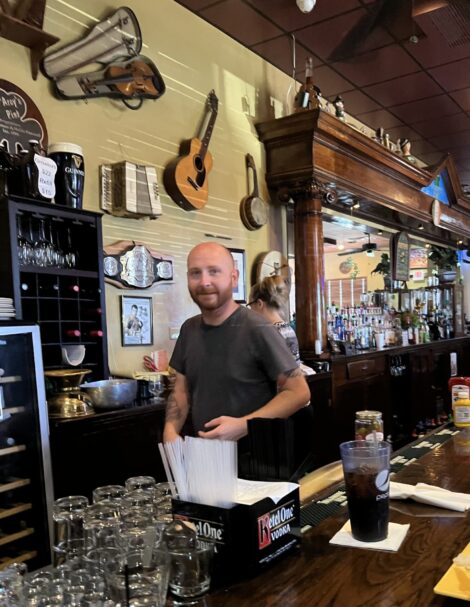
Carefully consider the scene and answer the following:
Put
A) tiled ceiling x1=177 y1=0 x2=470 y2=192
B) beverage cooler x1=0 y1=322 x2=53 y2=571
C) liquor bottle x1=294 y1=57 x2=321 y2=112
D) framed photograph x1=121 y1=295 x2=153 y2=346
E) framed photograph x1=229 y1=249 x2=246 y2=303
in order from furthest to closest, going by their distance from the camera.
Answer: liquor bottle x1=294 y1=57 x2=321 y2=112 < framed photograph x1=229 y1=249 x2=246 y2=303 < tiled ceiling x1=177 y1=0 x2=470 y2=192 < framed photograph x1=121 y1=295 x2=153 y2=346 < beverage cooler x1=0 y1=322 x2=53 y2=571

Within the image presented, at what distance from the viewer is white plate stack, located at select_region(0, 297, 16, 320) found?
92.4 inches

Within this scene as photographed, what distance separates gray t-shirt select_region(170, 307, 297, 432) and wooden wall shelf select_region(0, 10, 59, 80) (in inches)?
68.0

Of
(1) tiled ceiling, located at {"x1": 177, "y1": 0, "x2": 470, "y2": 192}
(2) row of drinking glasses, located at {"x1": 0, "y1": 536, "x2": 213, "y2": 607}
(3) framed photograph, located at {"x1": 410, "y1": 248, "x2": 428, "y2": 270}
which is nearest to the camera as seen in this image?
(2) row of drinking glasses, located at {"x1": 0, "y1": 536, "x2": 213, "y2": 607}

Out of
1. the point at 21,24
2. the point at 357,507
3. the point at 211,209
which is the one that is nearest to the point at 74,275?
the point at 21,24

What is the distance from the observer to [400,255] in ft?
24.1

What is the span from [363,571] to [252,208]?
139 inches

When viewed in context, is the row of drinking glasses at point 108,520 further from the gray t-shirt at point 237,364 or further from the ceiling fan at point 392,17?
the ceiling fan at point 392,17

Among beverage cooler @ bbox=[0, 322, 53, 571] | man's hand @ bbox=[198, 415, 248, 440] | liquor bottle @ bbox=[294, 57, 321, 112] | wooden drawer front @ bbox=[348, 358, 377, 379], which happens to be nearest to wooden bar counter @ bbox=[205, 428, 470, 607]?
man's hand @ bbox=[198, 415, 248, 440]

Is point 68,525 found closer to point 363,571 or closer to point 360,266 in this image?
point 363,571

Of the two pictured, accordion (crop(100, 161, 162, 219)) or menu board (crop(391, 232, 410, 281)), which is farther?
menu board (crop(391, 232, 410, 281))

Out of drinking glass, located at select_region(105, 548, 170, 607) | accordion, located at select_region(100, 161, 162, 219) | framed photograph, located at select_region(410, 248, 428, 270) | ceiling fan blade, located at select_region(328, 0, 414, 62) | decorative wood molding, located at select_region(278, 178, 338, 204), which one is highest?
ceiling fan blade, located at select_region(328, 0, 414, 62)

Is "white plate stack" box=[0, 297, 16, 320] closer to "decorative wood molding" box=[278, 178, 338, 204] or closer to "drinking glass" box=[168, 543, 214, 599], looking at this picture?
"drinking glass" box=[168, 543, 214, 599]

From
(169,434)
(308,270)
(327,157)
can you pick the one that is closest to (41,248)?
(169,434)

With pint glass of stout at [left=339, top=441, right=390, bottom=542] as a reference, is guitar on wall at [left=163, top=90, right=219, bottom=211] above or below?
above
